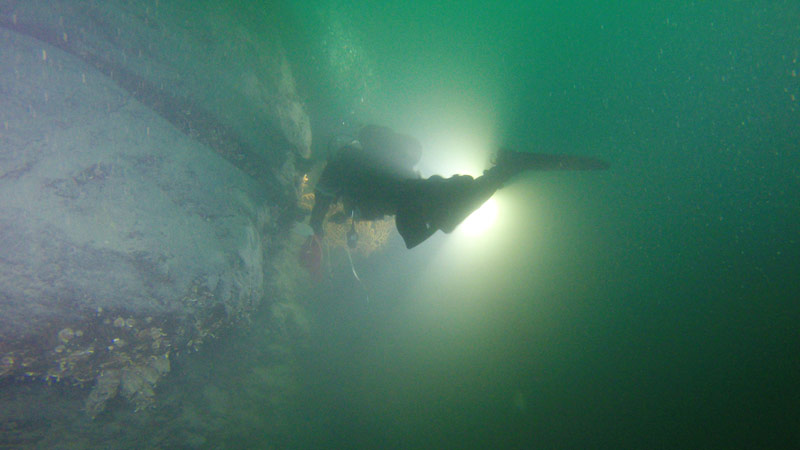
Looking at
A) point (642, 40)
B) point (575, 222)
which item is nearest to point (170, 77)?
point (642, 40)

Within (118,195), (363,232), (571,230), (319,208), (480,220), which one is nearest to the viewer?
(118,195)

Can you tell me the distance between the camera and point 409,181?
113 inches

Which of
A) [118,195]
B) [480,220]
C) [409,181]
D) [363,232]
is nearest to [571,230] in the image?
[480,220]

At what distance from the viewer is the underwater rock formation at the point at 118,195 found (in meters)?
3.03

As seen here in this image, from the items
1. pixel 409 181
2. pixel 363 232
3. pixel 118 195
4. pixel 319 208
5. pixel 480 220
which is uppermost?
pixel 480 220

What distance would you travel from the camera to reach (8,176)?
305 centimetres

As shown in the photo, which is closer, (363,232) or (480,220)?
(363,232)

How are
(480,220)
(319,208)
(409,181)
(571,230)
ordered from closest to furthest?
(409,181) → (319,208) → (480,220) → (571,230)

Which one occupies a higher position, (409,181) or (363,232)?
(363,232)

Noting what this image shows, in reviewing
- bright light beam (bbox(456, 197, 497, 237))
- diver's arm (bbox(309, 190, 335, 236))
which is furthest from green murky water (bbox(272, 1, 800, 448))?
diver's arm (bbox(309, 190, 335, 236))

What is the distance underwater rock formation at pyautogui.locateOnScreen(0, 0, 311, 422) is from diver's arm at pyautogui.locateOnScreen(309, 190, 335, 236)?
1509 mm

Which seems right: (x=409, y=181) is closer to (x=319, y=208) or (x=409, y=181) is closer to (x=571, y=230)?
(x=319, y=208)

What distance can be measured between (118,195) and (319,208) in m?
2.64

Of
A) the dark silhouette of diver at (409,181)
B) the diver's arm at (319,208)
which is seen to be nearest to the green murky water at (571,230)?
Result: the diver's arm at (319,208)
